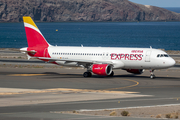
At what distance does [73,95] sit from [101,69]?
46.0ft

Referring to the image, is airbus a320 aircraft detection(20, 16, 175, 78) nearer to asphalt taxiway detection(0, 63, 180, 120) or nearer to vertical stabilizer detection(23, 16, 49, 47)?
vertical stabilizer detection(23, 16, 49, 47)

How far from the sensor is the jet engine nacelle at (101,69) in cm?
4447

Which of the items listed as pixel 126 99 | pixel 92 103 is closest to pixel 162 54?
pixel 126 99

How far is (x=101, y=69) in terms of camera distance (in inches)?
→ 1756

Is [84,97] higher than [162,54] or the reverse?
the reverse

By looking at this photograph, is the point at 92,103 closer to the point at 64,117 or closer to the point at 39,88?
the point at 64,117

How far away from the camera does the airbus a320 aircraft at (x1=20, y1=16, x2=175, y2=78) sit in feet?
147

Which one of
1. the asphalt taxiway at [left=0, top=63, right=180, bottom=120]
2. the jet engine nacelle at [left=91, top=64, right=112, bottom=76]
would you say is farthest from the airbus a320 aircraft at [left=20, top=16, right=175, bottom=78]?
the asphalt taxiway at [left=0, top=63, right=180, bottom=120]

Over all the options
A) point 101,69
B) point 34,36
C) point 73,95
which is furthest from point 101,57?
point 73,95

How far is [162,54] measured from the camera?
147ft

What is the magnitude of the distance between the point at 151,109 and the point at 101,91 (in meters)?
10.2

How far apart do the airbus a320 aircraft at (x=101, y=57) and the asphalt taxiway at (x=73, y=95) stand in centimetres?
268

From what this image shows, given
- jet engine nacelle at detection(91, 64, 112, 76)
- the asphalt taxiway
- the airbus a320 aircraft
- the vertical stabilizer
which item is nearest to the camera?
the asphalt taxiway

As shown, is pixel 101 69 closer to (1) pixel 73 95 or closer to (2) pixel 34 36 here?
(1) pixel 73 95
